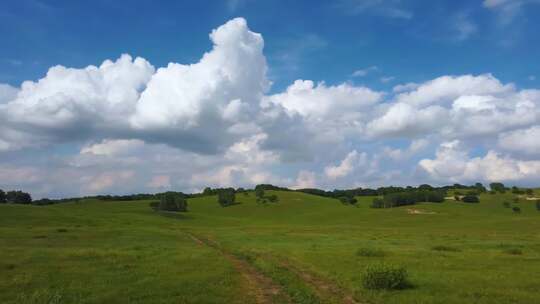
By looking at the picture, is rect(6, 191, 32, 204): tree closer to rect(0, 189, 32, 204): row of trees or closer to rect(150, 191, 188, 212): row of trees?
rect(0, 189, 32, 204): row of trees

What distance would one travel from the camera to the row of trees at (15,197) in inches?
6992

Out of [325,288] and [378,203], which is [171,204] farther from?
[325,288]

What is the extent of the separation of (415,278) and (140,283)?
1611 cm

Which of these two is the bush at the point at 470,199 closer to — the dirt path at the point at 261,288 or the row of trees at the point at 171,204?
the row of trees at the point at 171,204

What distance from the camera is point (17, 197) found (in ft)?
597

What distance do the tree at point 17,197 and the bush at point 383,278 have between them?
186 metres

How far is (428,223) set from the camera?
119m

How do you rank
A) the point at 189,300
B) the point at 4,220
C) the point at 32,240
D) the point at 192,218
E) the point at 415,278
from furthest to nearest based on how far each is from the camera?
the point at 192,218, the point at 4,220, the point at 32,240, the point at 415,278, the point at 189,300

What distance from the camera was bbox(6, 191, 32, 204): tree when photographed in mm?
179625

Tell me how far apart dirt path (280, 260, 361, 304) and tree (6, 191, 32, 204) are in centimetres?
18035

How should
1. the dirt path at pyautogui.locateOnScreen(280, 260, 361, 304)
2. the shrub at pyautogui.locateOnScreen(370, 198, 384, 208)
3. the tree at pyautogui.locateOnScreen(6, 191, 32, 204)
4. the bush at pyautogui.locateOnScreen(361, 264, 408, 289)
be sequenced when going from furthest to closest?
the shrub at pyautogui.locateOnScreen(370, 198, 384, 208)
the tree at pyautogui.locateOnScreen(6, 191, 32, 204)
the bush at pyautogui.locateOnScreen(361, 264, 408, 289)
the dirt path at pyautogui.locateOnScreen(280, 260, 361, 304)

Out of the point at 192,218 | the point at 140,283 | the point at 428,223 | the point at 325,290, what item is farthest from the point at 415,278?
the point at 192,218

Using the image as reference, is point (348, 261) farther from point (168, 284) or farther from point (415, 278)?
point (168, 284)

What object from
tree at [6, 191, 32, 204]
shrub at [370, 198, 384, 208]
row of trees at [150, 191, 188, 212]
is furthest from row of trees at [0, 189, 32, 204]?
shrub at [370, 198, 384, 208]
